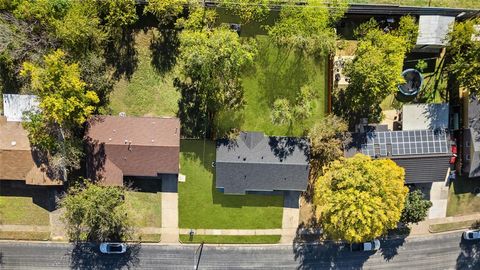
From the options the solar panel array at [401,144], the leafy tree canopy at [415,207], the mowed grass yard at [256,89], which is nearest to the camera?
the leafy tree canopy at [415,207]

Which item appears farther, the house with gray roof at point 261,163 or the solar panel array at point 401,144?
the solar panel array at point 401,144

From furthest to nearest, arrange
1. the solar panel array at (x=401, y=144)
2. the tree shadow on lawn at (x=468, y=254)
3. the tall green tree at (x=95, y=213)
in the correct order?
the tree shadow on lawn at (x=468, y=254), the solar panel array at (x=401, y=144), the tall green tree at (x=95, y=213)

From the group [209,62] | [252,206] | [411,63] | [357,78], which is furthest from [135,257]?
[411,63]

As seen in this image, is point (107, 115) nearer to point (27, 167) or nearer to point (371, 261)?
point (27, 167)

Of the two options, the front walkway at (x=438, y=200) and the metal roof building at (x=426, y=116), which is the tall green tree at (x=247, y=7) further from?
the front walkway at (x=438, y=200)

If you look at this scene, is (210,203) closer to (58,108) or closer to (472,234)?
(58,108)

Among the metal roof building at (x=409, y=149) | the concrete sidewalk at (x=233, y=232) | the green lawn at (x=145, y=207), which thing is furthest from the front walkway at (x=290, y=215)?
the green lawn at (x=145, y=207)
